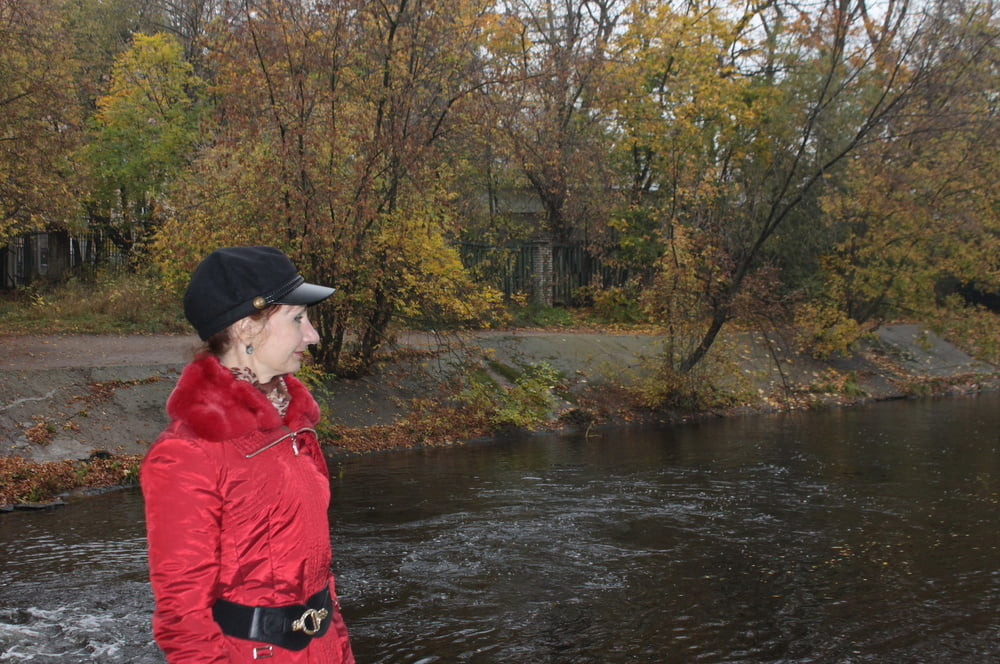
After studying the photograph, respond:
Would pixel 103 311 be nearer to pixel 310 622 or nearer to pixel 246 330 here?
pixel 246 330

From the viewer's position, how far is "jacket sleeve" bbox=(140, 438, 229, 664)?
246cm

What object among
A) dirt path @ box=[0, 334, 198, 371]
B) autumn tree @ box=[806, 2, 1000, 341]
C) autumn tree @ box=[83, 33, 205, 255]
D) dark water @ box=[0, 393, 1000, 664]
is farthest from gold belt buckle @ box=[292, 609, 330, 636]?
autumn tree @ box=[83, 33, 205, 255]

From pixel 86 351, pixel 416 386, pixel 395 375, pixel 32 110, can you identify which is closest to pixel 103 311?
pixel 86 351

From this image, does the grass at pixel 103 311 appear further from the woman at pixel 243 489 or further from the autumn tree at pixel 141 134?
the woman at pixel 243 489

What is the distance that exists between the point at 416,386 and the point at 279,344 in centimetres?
1406

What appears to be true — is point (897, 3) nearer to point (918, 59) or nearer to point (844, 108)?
point (918, 59)

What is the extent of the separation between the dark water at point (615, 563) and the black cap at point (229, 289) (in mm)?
4073

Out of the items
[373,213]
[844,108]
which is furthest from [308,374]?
[844,108]

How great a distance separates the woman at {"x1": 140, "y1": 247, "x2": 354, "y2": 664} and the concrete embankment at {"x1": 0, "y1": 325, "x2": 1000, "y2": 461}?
1.21 feet

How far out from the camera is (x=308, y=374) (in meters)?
14.0

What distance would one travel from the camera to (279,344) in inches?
113

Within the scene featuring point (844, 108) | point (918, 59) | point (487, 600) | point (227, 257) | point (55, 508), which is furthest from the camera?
point (844, 108)

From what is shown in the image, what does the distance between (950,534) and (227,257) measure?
8796 mm

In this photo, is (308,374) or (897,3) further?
(897,3)
